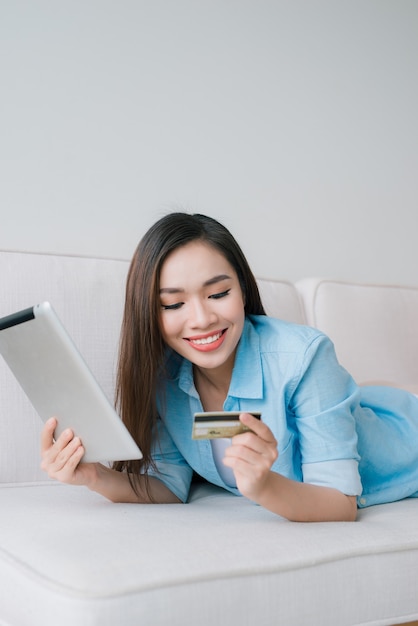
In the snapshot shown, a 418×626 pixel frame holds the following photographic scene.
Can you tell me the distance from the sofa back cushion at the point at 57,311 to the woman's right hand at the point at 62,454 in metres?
0.28

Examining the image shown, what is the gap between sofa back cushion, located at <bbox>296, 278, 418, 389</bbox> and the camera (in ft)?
7.17

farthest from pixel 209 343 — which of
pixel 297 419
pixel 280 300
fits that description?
pixel 280 300

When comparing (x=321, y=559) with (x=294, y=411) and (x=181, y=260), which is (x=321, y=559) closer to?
(x=294, y=411)

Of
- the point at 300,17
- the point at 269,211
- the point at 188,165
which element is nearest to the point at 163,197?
the point at 188,165

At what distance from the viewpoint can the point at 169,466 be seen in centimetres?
159

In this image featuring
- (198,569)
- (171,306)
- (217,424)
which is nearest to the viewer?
(198,569)

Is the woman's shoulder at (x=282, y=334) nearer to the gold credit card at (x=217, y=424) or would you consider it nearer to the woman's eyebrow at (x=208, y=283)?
the woman's eyebrow at (x=208, y=283)

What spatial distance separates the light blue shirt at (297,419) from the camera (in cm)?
136

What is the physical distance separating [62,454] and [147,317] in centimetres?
29

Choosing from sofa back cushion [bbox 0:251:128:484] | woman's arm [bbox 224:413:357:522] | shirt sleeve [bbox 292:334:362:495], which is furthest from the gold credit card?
sofa back cushion [bbox 0:251:128:484]

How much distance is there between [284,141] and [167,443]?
156cm

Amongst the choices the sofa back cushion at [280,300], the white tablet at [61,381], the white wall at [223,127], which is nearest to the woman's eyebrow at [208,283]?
the white tablet at [61,381]

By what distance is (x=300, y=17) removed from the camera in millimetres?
2918

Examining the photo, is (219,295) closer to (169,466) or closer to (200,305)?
(200,305)
